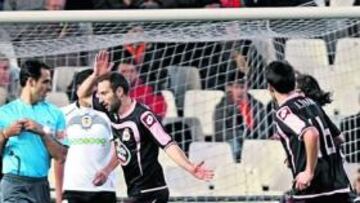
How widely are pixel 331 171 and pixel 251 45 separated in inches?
136

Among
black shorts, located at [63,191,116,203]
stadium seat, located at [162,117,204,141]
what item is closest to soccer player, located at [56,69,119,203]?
black shorts, located at [63,191,116,203]

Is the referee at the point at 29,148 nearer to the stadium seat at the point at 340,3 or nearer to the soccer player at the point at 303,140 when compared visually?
the soccer player at the point at 303,140

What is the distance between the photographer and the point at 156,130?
959 centimetres

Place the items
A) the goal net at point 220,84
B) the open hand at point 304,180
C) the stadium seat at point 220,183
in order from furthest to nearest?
the stadium seat at point 220,183 → the goal net at point 220,84 → the open hand at point 304,180

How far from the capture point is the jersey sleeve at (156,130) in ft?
31.4

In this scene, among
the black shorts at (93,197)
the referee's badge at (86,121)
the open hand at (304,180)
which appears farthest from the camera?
the referee's badge at (86,121)

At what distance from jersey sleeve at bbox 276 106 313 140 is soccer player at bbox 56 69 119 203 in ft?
5.39

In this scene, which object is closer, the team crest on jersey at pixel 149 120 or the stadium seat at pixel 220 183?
the team crest on jersey at pixel 149 120

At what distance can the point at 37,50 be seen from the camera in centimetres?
1150

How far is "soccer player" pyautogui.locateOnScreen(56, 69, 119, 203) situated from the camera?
408 inches

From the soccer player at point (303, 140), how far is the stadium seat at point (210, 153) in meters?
2.85

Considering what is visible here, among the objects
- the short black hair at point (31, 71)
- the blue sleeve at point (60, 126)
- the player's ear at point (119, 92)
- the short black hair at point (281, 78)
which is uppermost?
the short black hair at point (31, 71)

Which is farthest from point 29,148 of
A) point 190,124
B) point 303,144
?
point 190,124

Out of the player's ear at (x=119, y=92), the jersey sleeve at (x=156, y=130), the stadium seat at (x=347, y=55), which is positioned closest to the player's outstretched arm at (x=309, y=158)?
the jersey sleeve at (x=156, y=130)
